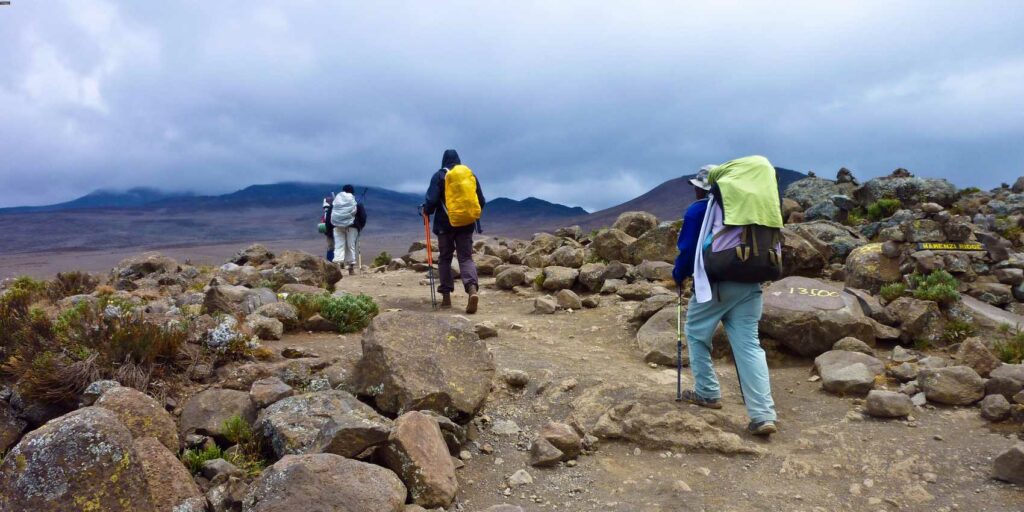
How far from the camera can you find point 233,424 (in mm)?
5129

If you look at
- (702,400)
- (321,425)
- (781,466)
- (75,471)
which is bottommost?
(781,466)

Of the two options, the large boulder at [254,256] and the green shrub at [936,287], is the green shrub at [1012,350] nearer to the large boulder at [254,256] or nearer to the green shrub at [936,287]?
the green shrub at [936,287]

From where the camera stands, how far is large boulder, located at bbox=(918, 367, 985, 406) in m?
6.23

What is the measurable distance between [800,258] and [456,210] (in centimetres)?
691

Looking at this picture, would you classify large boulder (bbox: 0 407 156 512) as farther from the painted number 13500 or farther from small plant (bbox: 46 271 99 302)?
small plant (bbox: 46 271 99 302)

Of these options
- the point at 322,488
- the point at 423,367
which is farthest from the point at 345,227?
the point at 322,488

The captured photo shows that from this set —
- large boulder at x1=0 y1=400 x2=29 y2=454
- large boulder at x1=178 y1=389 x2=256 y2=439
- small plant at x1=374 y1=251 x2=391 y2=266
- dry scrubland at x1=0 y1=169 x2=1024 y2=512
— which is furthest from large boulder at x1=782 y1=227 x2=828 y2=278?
small plant at x1=374 y1=251 x2=391 y2=266

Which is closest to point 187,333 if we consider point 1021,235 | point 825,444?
point 825,444

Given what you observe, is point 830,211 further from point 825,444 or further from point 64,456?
point 64,456

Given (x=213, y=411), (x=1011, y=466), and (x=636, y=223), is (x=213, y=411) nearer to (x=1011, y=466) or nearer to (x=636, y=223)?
→ (x=1011, y=466)

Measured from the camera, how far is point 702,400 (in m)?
6.29

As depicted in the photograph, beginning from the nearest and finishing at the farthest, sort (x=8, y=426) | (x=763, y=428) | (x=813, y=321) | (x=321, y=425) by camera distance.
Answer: (x=321, y=425)
(x=8, y=426)
(x=763, y=428)
(x=813, y=321)

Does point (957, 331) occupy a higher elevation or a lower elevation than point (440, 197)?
lower

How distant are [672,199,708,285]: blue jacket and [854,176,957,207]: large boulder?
745 inches
